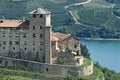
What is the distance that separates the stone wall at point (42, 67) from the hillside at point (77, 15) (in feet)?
260

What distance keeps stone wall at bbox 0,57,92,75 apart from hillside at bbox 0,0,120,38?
79.4 metres

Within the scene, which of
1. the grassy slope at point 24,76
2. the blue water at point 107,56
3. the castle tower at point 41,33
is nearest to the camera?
the grassy slope at point 24,76

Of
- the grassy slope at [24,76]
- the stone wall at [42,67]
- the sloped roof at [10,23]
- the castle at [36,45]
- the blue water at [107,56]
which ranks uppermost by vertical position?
the sloped roof at [10,23]

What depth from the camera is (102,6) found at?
524 ft

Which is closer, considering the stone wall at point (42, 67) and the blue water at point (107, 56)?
the stone wall at point (42, 67)

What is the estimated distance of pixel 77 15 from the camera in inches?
5605

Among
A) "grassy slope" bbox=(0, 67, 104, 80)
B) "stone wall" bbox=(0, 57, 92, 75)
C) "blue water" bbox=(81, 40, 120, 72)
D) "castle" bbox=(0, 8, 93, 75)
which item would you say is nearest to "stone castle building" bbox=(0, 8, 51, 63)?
"castle" bbox=(0, 8, 93, 75)

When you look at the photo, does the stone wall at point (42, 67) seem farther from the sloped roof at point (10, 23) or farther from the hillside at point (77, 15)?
the hillside at point (77, 15)

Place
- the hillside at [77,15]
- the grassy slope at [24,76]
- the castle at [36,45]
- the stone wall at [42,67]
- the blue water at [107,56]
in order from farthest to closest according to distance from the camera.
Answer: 1. the hillside at [77,15]
2. the blue water at [107,56]
3. the castle at [36,45]
4. the stone wall at [42,67]
5. the grassy slope at [24,76]

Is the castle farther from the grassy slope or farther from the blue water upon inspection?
the blue water

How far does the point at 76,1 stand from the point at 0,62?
369 ft

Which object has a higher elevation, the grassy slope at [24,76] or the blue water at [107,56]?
the grassy slope at [24,76]

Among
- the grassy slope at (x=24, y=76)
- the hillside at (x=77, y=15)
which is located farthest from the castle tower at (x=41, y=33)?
the hillside at (x=77, y=15)

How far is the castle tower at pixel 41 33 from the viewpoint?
159 ft
